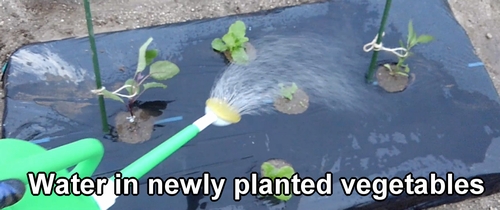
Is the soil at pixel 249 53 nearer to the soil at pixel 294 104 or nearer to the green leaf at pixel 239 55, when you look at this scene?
the green leaf at pixel 239 55

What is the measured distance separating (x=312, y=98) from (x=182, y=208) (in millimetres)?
438

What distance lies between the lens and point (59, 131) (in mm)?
1310

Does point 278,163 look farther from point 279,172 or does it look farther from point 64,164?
point 64,164

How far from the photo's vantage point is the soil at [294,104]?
138 cm

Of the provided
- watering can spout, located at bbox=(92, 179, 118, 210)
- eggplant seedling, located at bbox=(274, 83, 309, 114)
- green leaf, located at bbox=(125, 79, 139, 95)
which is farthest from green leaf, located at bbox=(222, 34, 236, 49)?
watering can spout, located at bbox=(92, 179, 118, 210)

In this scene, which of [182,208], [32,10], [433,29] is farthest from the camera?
[32,10]

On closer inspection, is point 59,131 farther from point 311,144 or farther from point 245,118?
point 311,144

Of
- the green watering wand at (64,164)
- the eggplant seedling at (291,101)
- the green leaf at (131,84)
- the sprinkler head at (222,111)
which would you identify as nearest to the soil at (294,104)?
the eggplant seedling at (291,101)

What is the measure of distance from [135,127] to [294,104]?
400 mm

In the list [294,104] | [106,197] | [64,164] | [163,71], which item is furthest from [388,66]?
[64,164]

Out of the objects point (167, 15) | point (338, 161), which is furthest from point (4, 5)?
point (338, 161)

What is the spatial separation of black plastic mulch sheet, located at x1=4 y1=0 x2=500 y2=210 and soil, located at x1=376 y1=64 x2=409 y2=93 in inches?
0.9

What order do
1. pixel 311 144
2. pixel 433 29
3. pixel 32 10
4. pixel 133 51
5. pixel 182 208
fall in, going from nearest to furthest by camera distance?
pixel 182 208 < pixel 311 144 < pixel 133 51 < pixel 433 29 < pixel 32 10

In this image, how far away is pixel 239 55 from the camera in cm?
143
